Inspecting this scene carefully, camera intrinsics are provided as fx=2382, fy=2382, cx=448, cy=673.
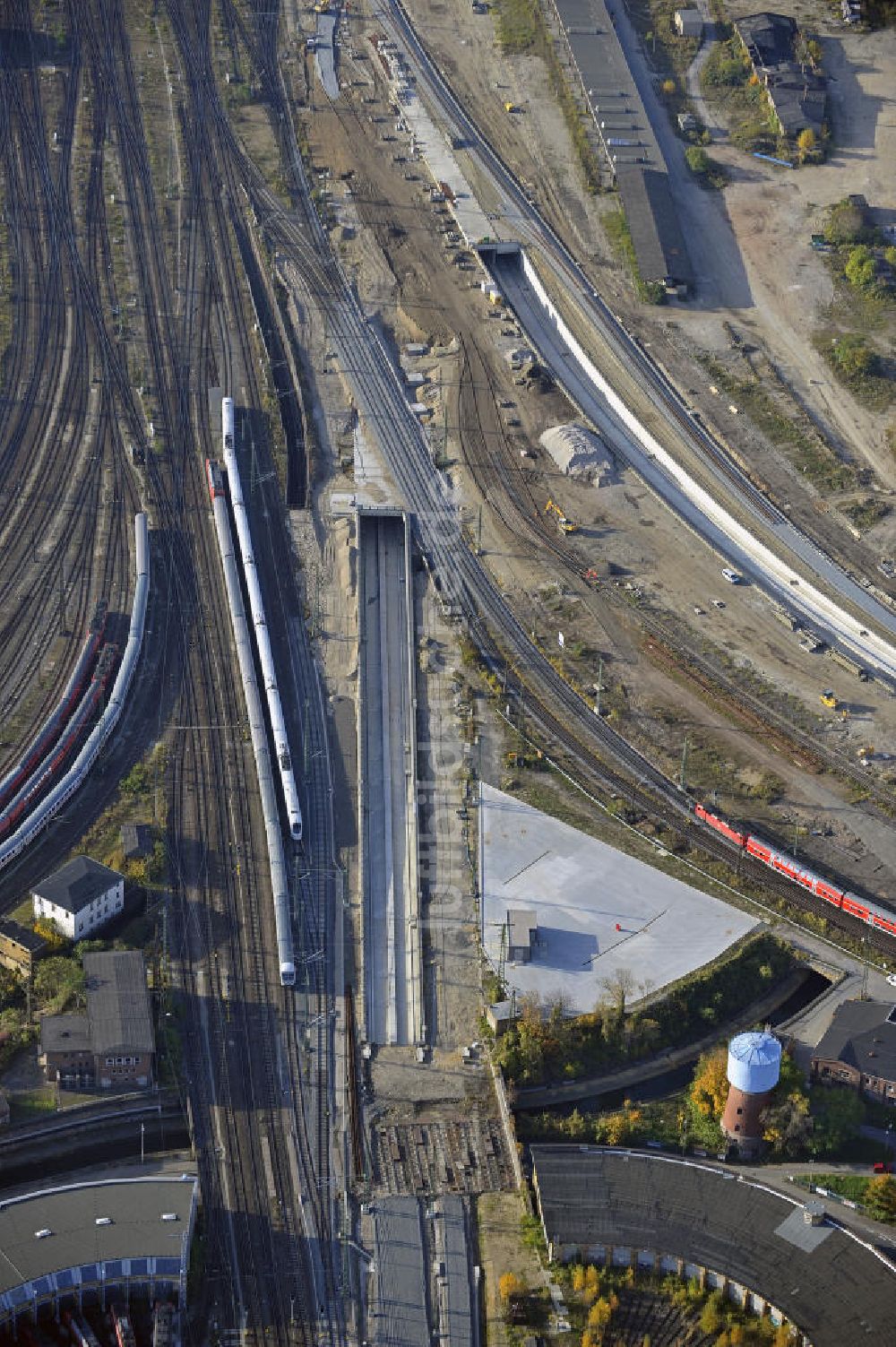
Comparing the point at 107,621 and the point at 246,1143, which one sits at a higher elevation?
the point at 107,621

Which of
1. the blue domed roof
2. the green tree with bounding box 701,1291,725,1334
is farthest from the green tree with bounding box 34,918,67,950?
the green tree with bounding box 701,1291,725,1334

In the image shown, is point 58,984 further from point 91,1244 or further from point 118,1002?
point 91,1244

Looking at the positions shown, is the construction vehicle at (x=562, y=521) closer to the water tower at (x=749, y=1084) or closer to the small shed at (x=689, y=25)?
the water tower at (x=749, y=1084)

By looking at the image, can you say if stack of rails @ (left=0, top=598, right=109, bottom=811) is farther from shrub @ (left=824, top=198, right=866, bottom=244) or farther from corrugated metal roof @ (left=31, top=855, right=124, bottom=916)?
shrub @ (left=824, top=198, right=866, bottom=244)

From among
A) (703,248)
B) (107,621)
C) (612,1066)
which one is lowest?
(612,1066)

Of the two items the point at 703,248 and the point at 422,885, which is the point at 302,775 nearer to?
the point at 422,885

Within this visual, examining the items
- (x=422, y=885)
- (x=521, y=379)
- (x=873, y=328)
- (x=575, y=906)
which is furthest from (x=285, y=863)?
(x=873, y=328)

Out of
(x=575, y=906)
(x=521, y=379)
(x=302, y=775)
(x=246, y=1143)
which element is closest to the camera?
(x=246, y=1143)

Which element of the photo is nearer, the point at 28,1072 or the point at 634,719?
the point at 28,1072
